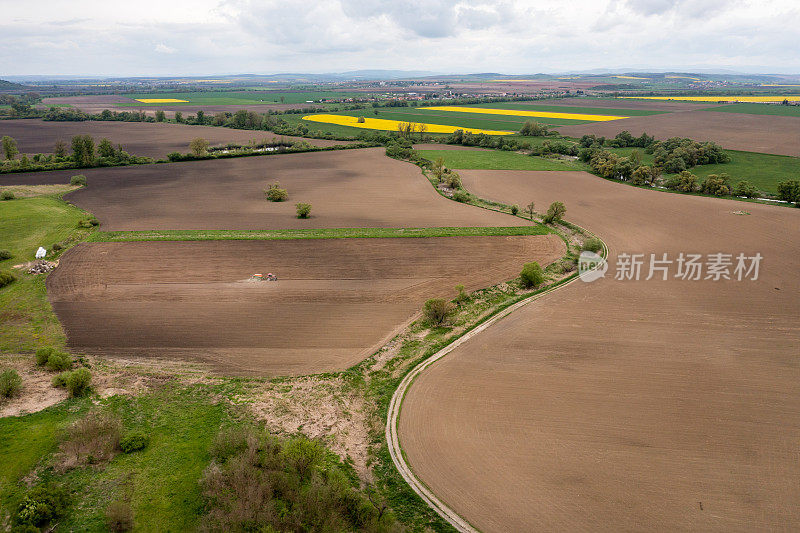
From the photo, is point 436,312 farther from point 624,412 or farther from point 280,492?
point 280,492

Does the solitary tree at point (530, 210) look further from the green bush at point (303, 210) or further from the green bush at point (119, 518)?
the green bush at point (119, 518)

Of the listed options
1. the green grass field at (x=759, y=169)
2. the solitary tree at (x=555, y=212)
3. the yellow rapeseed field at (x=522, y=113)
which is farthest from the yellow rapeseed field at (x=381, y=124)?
the solitary tree at (x=555, y=212)

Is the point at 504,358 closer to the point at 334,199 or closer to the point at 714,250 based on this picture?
the point at 714,250

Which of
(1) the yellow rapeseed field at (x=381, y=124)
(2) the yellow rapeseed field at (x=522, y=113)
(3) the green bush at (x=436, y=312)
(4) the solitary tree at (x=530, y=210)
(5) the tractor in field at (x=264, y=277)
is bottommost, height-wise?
(3) the green bush at (x=436, y=312)

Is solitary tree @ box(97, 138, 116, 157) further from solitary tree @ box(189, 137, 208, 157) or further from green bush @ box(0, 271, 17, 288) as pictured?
green bush @ box(0, 271, 17, 288)

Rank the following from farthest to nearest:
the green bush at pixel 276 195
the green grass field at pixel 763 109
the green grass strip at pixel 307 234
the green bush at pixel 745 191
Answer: the green grass field at pixel 763 109 < the green bush at pixel 276 195 < the green bush at pixel 745 191 < the green grass strip at pixel 307 234
